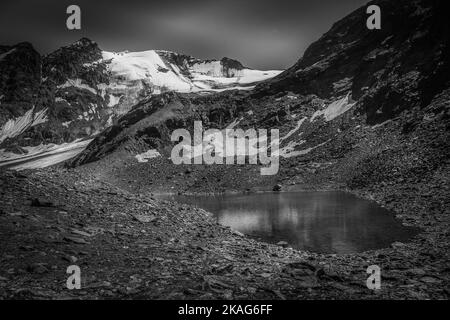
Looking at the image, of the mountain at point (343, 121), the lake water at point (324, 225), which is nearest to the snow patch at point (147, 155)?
the mountain at point (343, 121)

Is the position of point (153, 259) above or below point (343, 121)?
below

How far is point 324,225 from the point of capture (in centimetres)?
3356

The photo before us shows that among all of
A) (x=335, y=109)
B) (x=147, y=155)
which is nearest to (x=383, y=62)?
(x=335, y=109)

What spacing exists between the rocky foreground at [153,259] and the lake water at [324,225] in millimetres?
2712

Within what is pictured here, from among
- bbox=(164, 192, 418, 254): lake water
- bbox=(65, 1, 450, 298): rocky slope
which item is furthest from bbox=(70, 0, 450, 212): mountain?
bbox=(164, 192, 418, 254): lake water

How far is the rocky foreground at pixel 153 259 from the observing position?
1241cm

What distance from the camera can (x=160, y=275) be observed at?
13.7 meters

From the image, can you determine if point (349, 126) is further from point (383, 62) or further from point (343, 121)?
point (383, 62)

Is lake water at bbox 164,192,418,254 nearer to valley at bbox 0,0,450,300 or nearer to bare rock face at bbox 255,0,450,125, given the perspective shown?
valley at bbox 0,0,450,300

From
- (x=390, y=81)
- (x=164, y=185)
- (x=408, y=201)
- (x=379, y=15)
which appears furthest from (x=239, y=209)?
(x=379, y=15)

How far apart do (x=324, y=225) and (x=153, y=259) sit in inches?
858

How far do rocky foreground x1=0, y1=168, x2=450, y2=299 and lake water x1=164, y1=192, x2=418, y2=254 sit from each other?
8.90 feet
